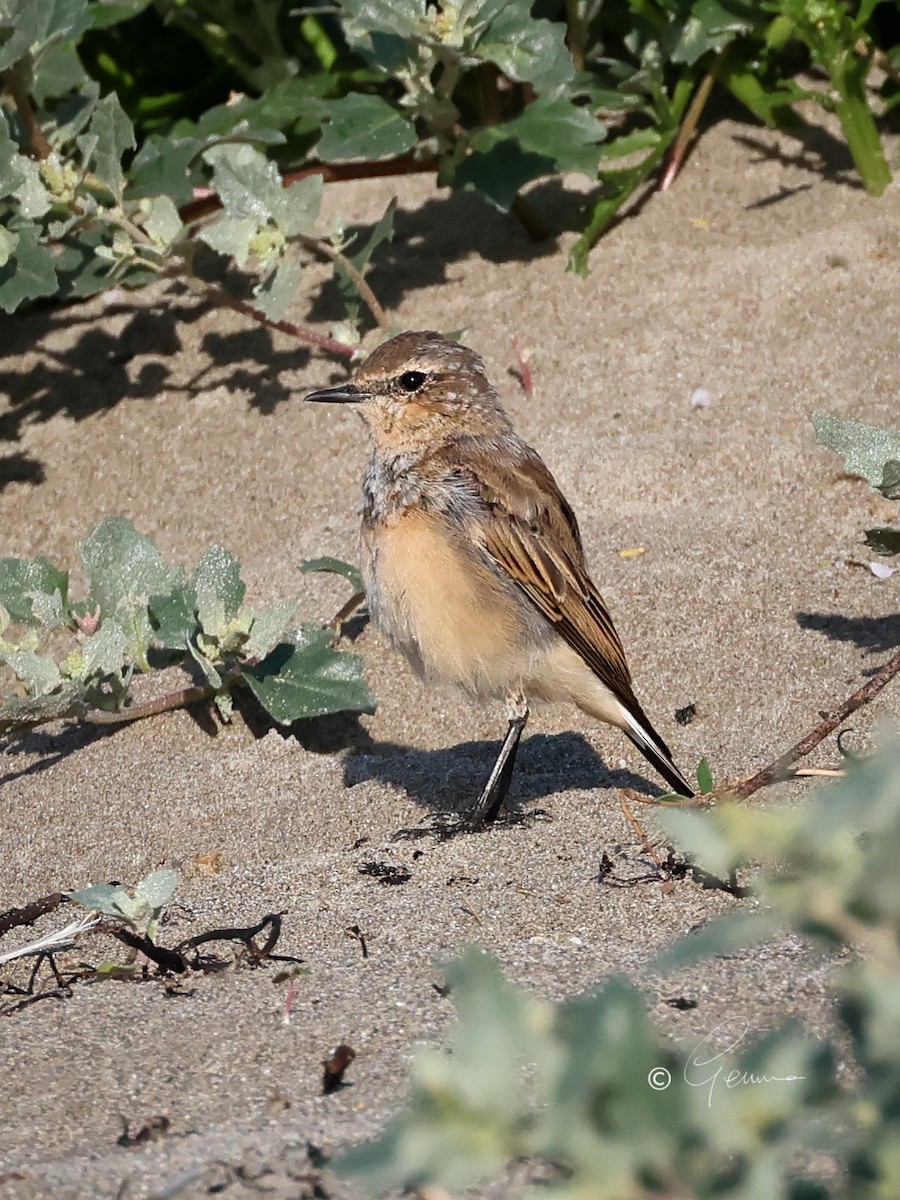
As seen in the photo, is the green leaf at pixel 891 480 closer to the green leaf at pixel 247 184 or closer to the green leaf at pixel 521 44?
the green leaf at pixel 521 44

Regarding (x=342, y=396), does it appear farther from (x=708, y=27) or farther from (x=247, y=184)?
(x=708, y=27)

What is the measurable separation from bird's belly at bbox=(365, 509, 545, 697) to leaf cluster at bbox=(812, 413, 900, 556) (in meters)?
1.16

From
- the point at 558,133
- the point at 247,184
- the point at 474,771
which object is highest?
the point at 247,184

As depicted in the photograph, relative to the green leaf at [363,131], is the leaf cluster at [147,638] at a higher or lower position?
lower

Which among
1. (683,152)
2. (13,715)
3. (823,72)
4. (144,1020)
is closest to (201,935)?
(144,1020)

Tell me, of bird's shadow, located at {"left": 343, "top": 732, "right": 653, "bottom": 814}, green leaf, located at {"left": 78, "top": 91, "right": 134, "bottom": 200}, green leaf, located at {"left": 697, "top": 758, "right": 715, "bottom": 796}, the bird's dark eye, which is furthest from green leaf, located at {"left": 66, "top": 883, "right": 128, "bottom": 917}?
green leaf, located at {"left": 78, "top": 91, "right": 134, "bottom": 200}

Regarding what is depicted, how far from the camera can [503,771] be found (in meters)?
5.36

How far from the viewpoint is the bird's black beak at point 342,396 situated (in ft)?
18.6

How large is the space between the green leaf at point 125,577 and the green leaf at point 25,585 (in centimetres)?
13

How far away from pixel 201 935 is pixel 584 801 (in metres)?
1.57

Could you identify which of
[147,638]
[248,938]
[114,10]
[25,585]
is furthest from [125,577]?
[114,10]

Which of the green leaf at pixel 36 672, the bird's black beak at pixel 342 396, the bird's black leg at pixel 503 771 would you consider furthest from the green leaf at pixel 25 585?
the bird's black leg at pixel 503 771

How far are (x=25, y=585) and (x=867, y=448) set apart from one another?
10.1 ft

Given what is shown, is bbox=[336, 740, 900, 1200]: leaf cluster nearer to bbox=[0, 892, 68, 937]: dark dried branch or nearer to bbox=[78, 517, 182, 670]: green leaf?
bbox=[0, 892, 68, 937]: dark dried branch
